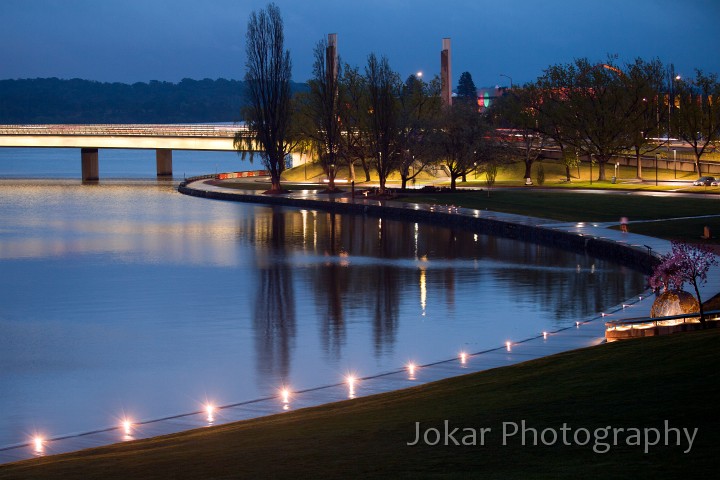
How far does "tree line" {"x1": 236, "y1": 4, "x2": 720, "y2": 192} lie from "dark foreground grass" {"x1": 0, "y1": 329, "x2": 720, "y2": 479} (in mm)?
46036

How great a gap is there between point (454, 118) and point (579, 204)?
679 inches

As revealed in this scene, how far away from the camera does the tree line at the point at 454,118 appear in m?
Answer: 62.5

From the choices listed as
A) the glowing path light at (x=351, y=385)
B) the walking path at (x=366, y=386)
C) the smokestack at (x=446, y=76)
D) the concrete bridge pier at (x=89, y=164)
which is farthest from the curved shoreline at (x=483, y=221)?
the concrete bridge pier at (x=89, y=164)

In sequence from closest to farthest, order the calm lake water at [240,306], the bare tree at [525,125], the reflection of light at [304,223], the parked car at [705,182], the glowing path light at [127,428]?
the glowing path light at [127,428] → the calm lake water at [240,306] → the reflection of light at [304,223] → the parked car at [705,182] → the bare tree at [525,125]

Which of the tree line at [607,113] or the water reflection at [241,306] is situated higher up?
the tree line at [607,113]

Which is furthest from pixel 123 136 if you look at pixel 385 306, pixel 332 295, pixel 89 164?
pixel 385 306

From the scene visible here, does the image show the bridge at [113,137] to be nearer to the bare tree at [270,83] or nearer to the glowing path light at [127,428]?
the bare tree at [270,83]

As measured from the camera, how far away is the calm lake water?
15.6m

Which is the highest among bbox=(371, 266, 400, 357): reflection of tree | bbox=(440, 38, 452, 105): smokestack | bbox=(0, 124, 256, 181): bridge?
bbox=(440, 38, 452, 105): smokestack

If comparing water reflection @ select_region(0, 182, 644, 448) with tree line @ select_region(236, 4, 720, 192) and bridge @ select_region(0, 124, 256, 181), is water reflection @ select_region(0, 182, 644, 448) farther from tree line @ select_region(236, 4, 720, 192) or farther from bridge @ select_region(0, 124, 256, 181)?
bridge @ select_region(0, 124, 256, 181)

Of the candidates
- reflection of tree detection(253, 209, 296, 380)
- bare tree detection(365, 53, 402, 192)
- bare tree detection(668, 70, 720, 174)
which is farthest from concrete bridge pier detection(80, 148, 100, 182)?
reflection of tree detection(253, 209, 296, 380)

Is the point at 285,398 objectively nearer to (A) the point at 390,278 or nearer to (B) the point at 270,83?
(A) the point at 390,278

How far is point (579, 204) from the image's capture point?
48875mm

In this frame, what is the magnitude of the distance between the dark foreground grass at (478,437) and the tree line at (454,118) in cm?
4604
